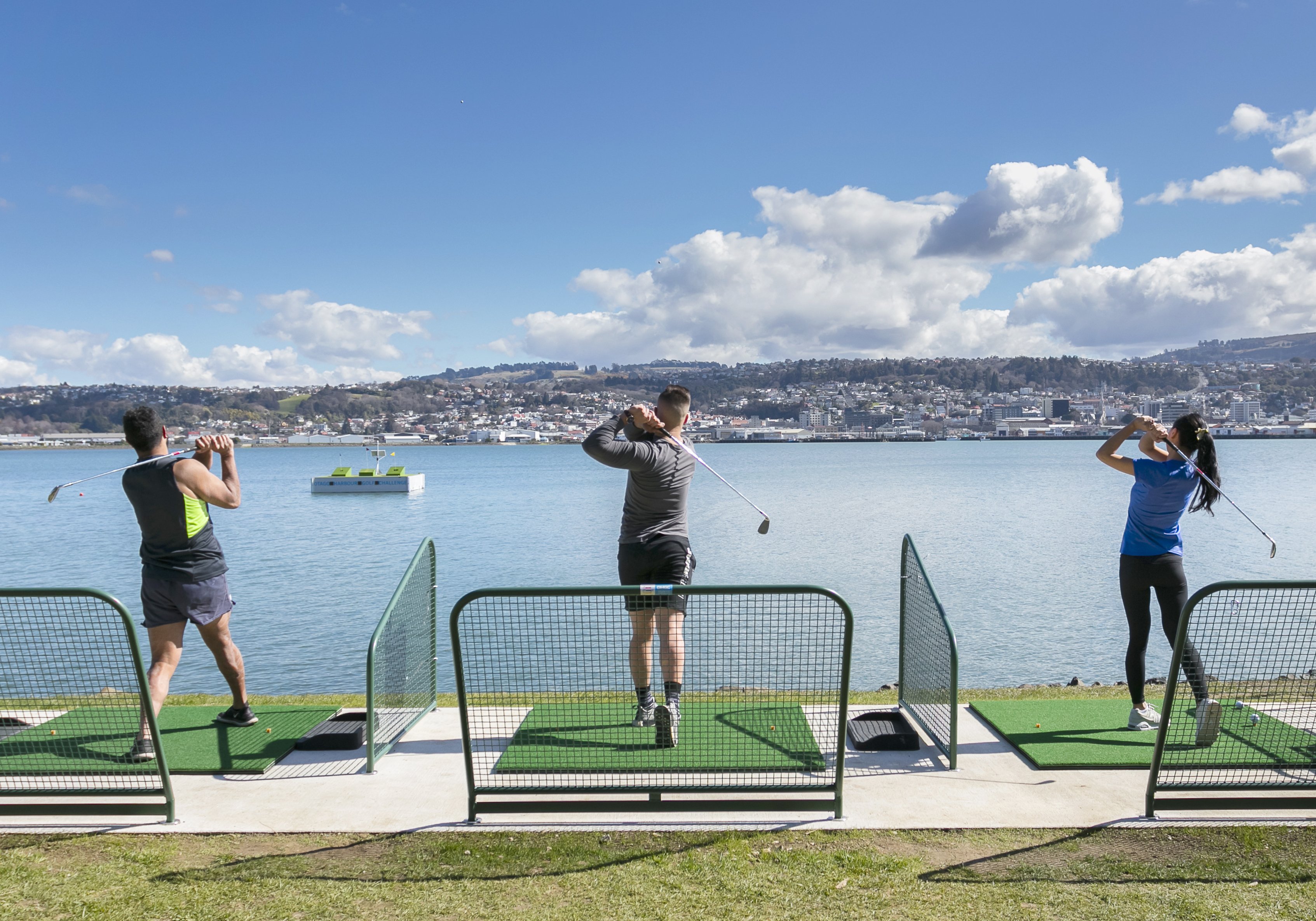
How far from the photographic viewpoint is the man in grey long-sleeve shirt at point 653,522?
193 inches

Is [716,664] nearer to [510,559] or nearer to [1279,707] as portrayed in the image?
[1279,707]

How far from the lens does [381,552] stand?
33.3 meters

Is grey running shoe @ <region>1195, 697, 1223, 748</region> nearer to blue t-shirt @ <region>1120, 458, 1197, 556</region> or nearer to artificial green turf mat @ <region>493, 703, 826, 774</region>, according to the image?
blue t-shirt @ <region>1120, 458, 1197, 556</region>

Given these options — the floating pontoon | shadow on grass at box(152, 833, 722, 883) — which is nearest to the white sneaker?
shadow on grass at box(152, 833, 722, 883)

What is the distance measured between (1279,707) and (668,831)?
4427 millimetres

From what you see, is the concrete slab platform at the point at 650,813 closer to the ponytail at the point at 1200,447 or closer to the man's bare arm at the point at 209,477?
the man's bare arm at the point at 209,477

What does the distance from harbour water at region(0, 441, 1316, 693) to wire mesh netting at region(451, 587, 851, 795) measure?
28.3 ft

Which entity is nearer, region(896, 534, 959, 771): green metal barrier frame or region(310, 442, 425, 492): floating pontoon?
region(896, 534, 959, 771): green metal barrier frame

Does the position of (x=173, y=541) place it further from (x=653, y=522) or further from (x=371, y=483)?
(x=371, y=483)

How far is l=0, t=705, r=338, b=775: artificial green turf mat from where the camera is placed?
15.6 feet

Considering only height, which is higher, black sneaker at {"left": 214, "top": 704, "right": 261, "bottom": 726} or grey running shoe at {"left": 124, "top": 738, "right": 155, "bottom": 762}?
grey running shoe at {"left": 124, "top": 738, "right": 155, "bottom": 762}

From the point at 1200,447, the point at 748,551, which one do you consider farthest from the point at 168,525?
the point at 748,551

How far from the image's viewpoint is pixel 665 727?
4723mm

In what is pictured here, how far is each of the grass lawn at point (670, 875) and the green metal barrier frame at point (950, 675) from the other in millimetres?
875
